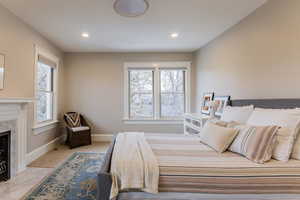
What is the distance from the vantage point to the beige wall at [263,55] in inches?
75.5

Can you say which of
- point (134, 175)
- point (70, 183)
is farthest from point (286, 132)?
point (70, 183)

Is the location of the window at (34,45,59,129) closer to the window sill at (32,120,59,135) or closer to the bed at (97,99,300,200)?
the window sill at (32,120,59,135)

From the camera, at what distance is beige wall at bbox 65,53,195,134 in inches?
182

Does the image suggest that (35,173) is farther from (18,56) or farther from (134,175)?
(134,175)

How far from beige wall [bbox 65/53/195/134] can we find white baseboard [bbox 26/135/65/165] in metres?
0.92

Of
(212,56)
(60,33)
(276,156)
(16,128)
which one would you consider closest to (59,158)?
(16,128)

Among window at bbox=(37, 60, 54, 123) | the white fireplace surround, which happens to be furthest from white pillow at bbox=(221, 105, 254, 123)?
window at bbox=(37, 60, 54, 123)

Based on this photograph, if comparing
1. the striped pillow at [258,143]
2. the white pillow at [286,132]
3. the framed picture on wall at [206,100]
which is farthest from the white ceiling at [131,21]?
the striped pillow at [258,143]

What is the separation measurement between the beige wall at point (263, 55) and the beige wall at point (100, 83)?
164 centimetres

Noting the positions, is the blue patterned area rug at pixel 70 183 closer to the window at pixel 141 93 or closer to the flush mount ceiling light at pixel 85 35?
the window at pixel 141 93

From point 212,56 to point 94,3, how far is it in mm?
2637

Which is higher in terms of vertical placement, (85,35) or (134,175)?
(85,35)

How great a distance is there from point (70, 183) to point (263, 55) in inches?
128

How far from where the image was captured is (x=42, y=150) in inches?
138
